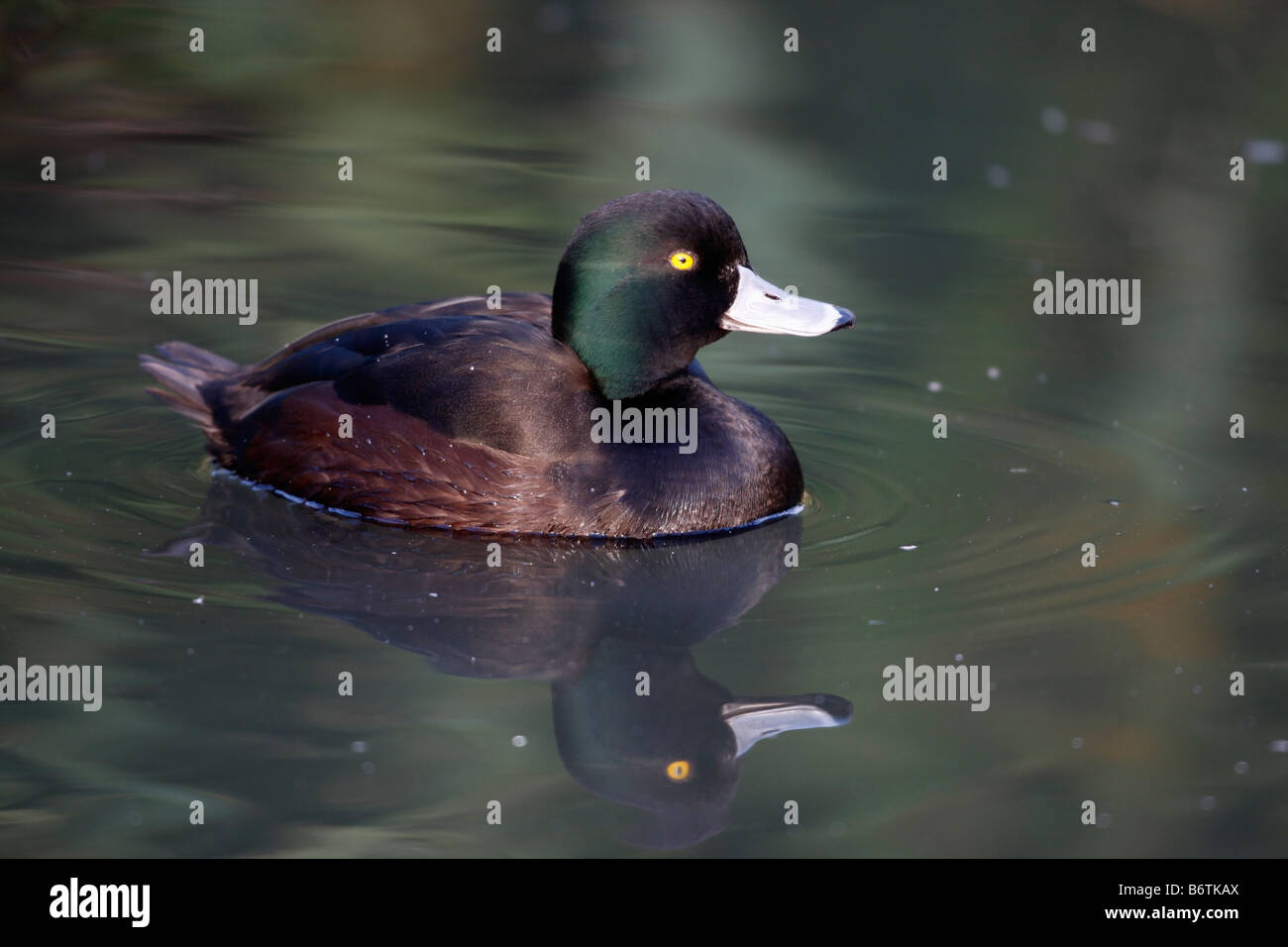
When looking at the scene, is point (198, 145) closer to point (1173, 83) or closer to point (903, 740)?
point (1173, 83)

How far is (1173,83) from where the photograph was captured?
38.4ft

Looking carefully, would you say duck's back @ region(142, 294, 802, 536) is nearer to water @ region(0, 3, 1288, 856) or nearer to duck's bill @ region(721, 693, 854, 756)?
water @ region(0, 3, 1288, 856)

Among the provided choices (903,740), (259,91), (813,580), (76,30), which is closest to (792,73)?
(259,91)

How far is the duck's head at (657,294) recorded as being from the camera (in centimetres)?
639

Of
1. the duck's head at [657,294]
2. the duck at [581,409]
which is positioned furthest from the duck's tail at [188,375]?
the duck's head at [657,294]

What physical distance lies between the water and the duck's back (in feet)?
0.46

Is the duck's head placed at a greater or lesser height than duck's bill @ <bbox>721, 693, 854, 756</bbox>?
greater

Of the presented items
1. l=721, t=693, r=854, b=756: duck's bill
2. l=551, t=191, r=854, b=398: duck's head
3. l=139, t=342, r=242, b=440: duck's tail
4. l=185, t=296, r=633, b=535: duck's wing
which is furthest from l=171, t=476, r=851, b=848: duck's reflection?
l=551, t=191, r=854, b=398: duck's head

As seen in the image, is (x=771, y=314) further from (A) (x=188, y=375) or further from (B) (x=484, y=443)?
(A) (x=188, y=375)

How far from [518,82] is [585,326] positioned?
6.41 meters

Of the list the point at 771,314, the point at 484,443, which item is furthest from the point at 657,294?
the point at 484,443

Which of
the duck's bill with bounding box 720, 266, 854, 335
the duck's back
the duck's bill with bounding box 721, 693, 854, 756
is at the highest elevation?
the duck's bill with bounding box 720, 266, 854, 335

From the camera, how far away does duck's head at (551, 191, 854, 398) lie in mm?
6395

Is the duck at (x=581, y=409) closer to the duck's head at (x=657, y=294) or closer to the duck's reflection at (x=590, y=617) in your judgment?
the duck's head at (x=657, y=294)
